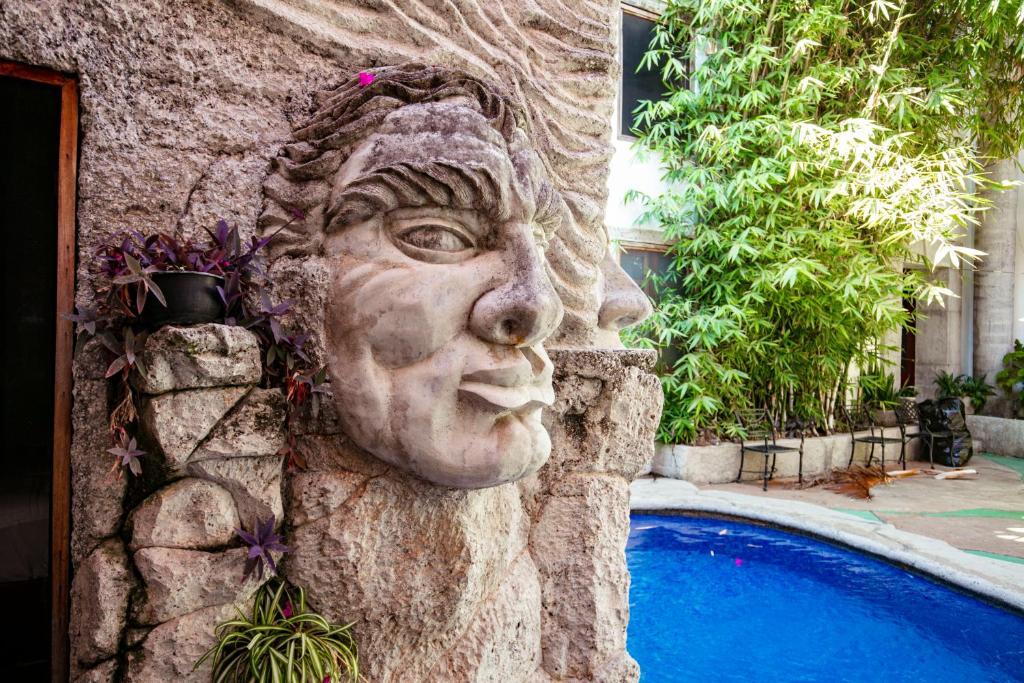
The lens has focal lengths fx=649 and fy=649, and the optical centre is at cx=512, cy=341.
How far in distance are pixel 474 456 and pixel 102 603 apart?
725 mm

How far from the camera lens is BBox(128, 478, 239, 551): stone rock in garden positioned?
3.94 ft

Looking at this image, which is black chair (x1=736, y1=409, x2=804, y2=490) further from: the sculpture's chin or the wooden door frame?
the wooden door frame

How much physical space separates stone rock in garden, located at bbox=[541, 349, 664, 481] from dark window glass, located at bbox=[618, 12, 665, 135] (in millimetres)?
5880

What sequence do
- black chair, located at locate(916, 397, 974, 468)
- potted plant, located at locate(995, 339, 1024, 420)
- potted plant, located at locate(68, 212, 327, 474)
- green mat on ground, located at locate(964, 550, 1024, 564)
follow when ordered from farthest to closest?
potted plant, located at locate(995, 339, 1024, 420), black chair, located at locate(916, 397, 974, 468), green mat on ground, located at locate(964, 550, 1024, 564), potted plant, located at locate(68, 212, 327, 474)

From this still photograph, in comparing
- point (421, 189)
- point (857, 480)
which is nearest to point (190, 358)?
point (421, 189)

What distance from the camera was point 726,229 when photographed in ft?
22.1

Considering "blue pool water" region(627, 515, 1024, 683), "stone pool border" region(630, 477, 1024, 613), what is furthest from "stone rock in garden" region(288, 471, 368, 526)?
"stone pool border" region(630, 477, 1024, 613)

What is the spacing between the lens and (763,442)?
6852 millimetres

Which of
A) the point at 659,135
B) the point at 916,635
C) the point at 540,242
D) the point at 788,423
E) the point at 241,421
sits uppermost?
the point at 659,135

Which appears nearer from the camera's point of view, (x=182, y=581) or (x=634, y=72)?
(x=182, y=581)

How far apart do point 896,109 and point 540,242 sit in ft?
22.7

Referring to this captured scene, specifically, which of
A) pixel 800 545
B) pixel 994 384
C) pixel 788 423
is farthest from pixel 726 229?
pixel 994 384

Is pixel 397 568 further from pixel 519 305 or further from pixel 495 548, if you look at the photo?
pixel 519 305

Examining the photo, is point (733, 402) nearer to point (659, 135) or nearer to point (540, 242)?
point (659, 135)
